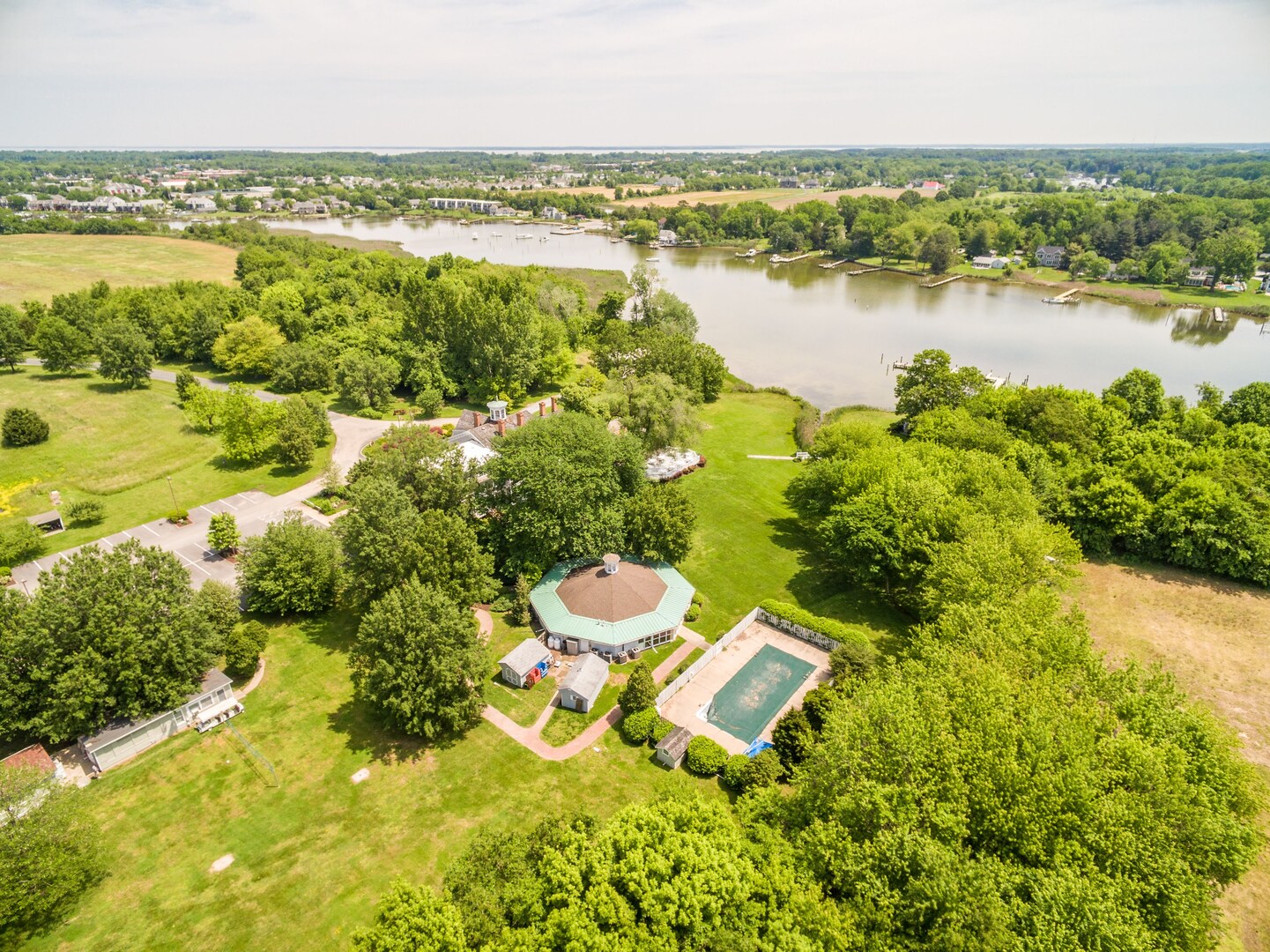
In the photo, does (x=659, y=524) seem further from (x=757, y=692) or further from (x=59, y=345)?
(x=59, y=345)

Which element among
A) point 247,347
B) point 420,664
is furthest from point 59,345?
point 420,664

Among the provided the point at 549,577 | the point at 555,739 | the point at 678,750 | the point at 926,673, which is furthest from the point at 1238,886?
the point at 549,577

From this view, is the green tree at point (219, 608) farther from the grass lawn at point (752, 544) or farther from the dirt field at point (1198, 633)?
the dirt field at point (1198, 633)

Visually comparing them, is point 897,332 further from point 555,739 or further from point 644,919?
point 644,919

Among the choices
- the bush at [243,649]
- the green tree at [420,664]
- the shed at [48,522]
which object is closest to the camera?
the green tree at [420,664]

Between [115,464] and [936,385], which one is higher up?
[936,385]

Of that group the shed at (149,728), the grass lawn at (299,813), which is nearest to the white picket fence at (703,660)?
the grass lawn at (299,813)
